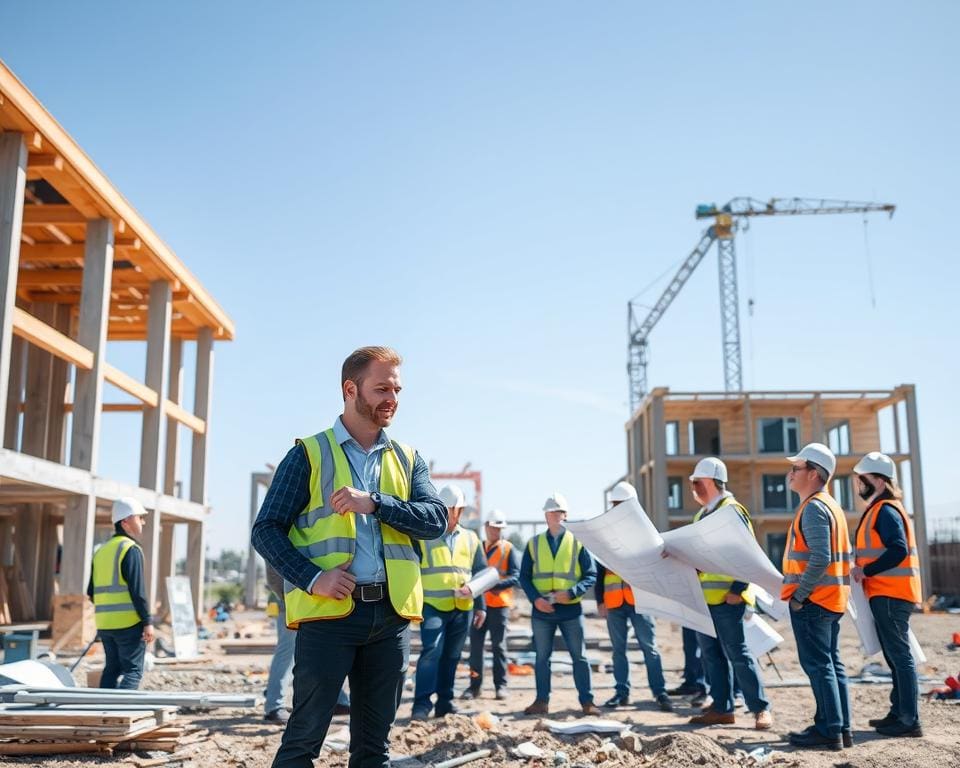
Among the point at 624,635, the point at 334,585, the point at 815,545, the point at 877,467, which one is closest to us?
the point at 334,585

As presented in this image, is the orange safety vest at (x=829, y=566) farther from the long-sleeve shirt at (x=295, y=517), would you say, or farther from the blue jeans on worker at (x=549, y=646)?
the long-sleeve shirt at (x=295, y=517)

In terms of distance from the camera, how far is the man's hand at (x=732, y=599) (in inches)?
304

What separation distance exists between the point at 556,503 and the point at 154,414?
13000 mm

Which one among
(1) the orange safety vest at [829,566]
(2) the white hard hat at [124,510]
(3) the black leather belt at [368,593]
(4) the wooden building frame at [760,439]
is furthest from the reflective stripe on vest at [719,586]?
(4) the wooden building frame at [760,439]

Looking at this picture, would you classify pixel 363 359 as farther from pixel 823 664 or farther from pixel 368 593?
pixel 823 664

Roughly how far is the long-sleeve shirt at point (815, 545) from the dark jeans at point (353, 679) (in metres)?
3.96

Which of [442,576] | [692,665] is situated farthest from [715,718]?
[442,576]

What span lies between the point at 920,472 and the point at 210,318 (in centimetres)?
2487

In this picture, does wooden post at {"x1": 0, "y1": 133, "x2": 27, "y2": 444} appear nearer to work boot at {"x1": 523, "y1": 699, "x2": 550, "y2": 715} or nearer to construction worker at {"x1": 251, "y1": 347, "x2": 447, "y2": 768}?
work boot at {"x1": 523, "y1": 699, "x2": 550, "y2": 715}

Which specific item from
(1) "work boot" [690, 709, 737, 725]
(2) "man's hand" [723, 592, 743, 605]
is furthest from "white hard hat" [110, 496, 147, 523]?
(1) "work boot" [690, 709, 737, 725]

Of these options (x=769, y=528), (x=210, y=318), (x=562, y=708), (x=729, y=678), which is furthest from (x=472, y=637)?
(x=769, y=528)

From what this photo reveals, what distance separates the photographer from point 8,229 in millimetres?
13281

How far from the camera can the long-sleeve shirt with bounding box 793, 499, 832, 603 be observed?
6.78 meters

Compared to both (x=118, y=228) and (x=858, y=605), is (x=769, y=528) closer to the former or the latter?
(x=118, y=228)
